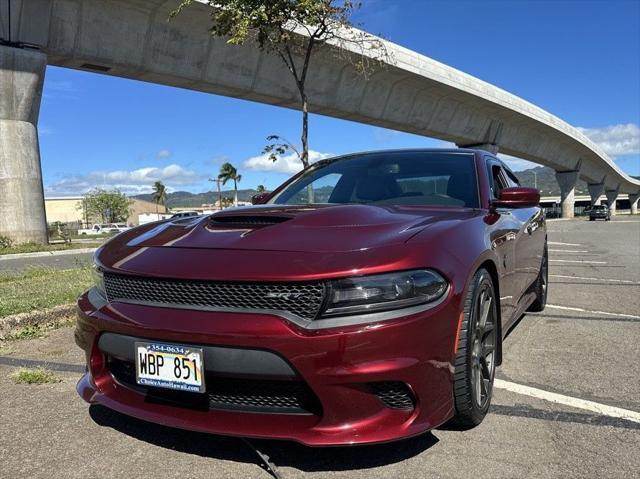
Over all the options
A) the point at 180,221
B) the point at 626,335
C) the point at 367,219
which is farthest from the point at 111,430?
the point at 626,335

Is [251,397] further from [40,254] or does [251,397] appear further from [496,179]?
[40,254]

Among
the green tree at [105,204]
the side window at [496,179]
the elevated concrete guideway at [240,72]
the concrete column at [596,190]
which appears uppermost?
the elevated concrete guideway at [240,72]

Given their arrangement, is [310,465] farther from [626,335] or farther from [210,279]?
[626,335]

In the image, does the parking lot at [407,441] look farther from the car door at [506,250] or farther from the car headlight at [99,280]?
the car headlight at [99,280]

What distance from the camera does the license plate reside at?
85.7 inches

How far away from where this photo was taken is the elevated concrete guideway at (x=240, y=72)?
15945 millimetres

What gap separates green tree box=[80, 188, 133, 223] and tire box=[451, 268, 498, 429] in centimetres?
9387

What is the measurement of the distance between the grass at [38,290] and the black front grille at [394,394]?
3.70 m

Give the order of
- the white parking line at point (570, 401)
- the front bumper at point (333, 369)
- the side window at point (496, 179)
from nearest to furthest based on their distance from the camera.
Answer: the front bumper at point (333, 369)
the white parking line at point (570, 401)
the side window at point (496, 179)

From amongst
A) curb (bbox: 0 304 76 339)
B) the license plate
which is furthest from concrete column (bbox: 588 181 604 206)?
the license plate

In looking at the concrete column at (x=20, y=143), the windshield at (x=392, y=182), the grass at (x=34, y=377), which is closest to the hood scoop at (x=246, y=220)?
the windshield at (x=392, y=182)

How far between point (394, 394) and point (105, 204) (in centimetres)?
9674

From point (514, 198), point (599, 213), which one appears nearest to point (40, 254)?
point (514, 198)

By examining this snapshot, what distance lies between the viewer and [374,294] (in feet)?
7.00
